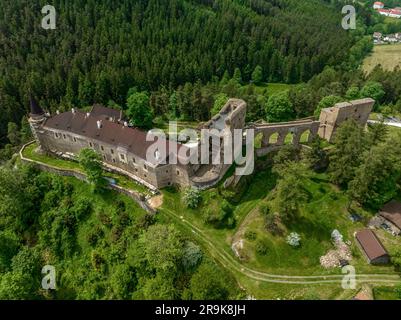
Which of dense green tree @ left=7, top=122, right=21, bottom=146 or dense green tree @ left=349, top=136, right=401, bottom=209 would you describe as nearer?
dense green tree @ left=349, top=136, right=401, bottom=209

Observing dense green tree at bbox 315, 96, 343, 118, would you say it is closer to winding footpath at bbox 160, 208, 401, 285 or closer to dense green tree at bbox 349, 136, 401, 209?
dense green tree at bbox 349, 136, 401, 209

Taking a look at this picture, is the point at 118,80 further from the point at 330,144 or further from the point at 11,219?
the point at 330,144

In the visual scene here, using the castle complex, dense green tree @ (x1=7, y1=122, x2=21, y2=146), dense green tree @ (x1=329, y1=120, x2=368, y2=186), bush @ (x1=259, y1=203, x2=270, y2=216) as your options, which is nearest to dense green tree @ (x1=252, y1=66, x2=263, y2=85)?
the castle complex

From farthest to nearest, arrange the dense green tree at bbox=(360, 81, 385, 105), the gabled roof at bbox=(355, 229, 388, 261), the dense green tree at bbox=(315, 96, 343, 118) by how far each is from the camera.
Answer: the dense green tree at bbox=(360, 81, 385, 105) < the dense green tree at bbox=(315, 96, 343, 118) < the gabled roof at bbox=(355, 229, 388, 261)

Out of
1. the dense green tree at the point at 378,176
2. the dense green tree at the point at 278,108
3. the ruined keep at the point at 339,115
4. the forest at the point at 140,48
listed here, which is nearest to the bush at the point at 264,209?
the dense green tree at the point at 378,176

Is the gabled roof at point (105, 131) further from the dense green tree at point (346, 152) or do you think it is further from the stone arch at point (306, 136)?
the dense green tree at point (346, 152)

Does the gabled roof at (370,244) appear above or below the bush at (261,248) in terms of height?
above

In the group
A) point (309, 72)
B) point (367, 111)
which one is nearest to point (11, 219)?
point (367, 111)
